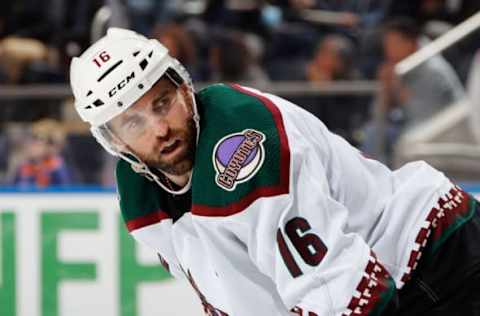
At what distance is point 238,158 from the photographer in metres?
1.75

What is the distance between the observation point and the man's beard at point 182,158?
73.7 inches

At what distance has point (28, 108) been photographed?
407 centimetres

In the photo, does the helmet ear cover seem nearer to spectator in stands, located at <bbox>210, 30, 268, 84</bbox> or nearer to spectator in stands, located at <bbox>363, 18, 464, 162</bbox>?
spectator in stands, located at <bbox>363, 18, 464, 162</bbox>

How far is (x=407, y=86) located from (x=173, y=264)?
1820mm

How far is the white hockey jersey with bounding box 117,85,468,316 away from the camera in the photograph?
5.66ft

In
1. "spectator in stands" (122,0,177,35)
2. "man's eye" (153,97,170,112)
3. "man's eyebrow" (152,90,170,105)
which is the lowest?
"spectator in stands" (122,0,177,35)

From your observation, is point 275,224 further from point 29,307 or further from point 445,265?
point 29,307

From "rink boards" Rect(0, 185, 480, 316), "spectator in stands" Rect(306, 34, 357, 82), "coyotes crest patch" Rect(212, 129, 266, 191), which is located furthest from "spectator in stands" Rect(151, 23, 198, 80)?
"coyotes crest patch" Rect(212, 129, 266, 191)

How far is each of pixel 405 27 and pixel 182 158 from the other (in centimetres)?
243

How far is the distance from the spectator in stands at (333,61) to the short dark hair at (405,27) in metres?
0.18

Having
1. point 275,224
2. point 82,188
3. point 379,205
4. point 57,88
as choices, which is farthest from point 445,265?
point 57,88

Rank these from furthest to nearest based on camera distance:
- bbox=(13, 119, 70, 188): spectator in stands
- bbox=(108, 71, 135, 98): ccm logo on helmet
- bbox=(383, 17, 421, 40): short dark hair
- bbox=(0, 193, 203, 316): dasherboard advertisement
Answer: bbox=(383, 17, 421, 40): short dark hair → bbox=(13, 119, 70, 188): spectator in stands → bbox=(0, 193, 203, 316): dasherboard advertisement → bbox=(108, 71, 135, 98): ccm logo on helmet

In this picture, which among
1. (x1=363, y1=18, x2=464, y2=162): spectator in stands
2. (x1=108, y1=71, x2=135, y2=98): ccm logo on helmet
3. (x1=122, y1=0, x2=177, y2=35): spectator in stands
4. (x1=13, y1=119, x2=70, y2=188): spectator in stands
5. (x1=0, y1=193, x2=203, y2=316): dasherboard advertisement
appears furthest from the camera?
(x1=122, y1=0, x2=177, y2=35): spectator in stands

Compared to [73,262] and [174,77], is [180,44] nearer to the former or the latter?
[73,262]
